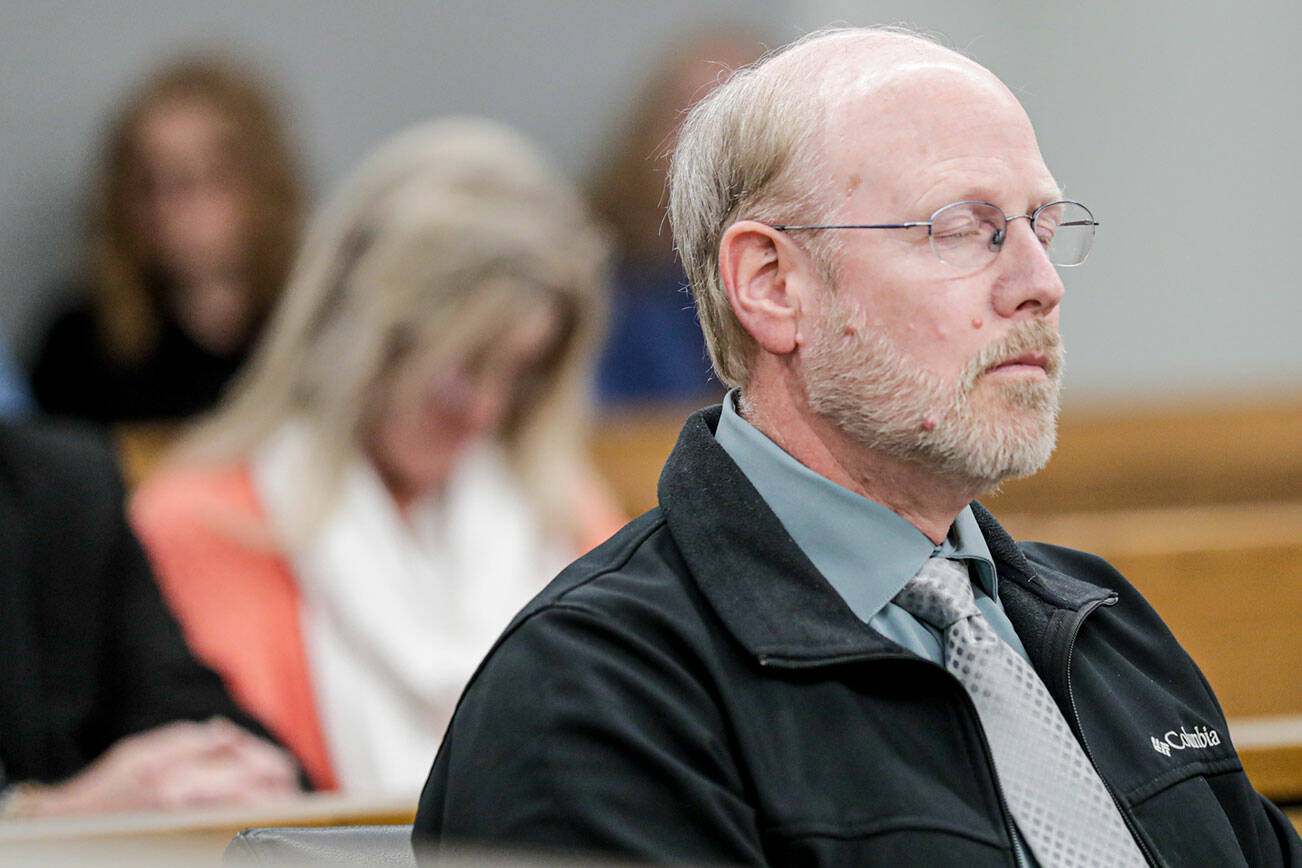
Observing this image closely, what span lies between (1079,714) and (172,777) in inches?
47.4

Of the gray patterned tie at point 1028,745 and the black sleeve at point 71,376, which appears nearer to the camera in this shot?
the gray patterned tie at point 1028,745

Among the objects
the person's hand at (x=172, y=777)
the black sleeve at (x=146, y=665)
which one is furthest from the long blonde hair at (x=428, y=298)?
the person's hand at (x=172, y=777)

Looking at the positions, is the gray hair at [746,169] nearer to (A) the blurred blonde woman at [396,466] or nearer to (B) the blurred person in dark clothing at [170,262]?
(A) the blurred blonde woman at [396,466]

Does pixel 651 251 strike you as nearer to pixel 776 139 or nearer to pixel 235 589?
pixel 235 589

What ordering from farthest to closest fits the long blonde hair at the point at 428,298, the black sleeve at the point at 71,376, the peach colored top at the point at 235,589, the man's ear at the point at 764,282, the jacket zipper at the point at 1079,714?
the black sleeve at the point at 71,376
the long blonde hair at the point at 428,298
the peach colored top at the point at 235,589
the man's ear at the point at 764,282
the jacket zipper at the point at 1079,714

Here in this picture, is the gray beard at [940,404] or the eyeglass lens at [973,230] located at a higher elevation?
the eyeglass lens at [973,230]

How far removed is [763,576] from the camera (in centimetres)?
115

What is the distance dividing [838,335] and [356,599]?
1391mm

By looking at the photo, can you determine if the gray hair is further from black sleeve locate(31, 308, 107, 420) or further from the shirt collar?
black sleeve locate(31, 308, 107, 420)

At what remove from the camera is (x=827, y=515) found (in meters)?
1.20

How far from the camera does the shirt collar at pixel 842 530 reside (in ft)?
3.87

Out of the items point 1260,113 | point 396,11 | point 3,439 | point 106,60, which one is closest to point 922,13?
point 1260,113

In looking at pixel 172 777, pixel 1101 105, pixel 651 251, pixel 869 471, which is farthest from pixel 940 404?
pixel 1101 105

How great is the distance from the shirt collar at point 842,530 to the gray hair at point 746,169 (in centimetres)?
13
